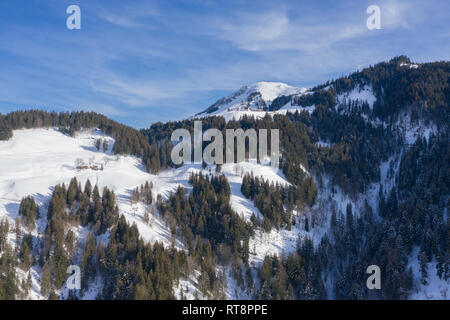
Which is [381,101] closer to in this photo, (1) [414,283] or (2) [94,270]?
(1) [414,283]

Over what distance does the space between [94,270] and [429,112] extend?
178032 millimetres

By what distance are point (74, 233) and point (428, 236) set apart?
97.7 metres

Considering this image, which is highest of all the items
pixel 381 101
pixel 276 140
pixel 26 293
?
pixel 381 101

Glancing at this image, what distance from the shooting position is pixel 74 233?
3039 inches

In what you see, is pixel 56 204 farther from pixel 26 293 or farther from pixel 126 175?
pixel 126 175

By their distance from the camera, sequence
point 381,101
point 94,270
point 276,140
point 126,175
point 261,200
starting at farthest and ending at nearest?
point 381,101 < point 276,140 < point 126,175 < point 261,200 < point 94,270

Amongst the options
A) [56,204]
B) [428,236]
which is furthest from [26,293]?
[428,236]

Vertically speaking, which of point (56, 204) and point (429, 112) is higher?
point (429, 112)

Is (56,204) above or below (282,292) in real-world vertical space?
above

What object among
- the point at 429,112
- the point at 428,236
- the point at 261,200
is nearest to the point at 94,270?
the point at 261,200
